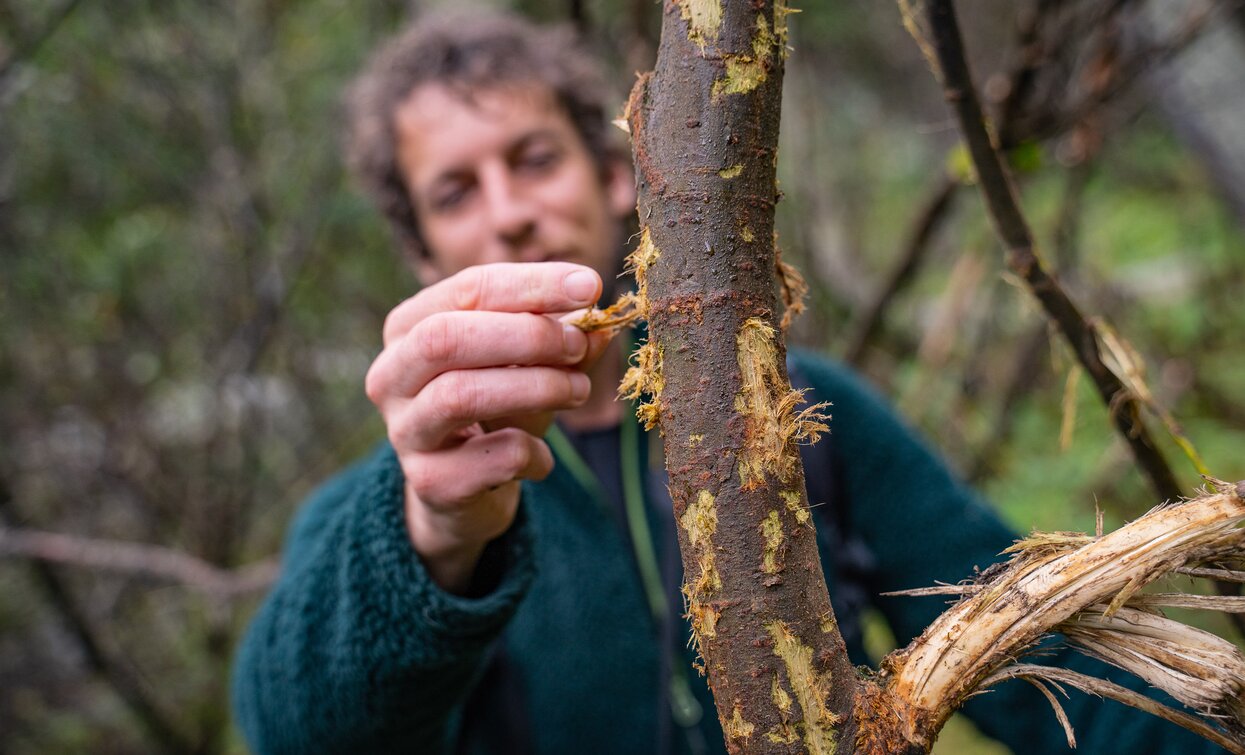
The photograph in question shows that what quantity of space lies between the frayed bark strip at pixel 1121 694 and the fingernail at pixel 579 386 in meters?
0.48

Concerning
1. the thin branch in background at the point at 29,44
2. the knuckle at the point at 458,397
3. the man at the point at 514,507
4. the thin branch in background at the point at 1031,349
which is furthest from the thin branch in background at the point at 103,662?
the thin branch in background at the point at 1031,349

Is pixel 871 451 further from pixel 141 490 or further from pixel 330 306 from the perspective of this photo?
pixel 330 306

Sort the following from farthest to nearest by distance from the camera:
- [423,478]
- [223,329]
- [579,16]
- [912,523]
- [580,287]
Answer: [223,329] < [579,16] < [912,523] < [423,478] < [580,287]

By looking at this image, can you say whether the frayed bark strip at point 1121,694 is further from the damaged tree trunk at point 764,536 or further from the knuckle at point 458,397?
the knuckle at point 458,397

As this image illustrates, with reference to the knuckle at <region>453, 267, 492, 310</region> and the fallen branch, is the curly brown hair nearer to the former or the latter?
the knuckle at <region>453, 267, 492, 310</region>

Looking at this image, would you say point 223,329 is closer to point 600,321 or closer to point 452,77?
point 452,77

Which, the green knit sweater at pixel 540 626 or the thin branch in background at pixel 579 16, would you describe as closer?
the green knit sweater at pixel 540 626

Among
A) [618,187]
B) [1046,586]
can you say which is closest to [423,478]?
[1046,586]

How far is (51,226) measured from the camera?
3.51m

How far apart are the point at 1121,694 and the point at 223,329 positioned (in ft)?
11.7

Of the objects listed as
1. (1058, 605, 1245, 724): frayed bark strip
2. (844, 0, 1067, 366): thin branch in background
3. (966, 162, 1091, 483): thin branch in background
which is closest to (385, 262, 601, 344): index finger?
(1058, 605, 1245, 724): frayed bark strip

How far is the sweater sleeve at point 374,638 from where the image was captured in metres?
1.04

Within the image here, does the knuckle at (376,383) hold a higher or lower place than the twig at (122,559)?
higher

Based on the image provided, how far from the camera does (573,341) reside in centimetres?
88
